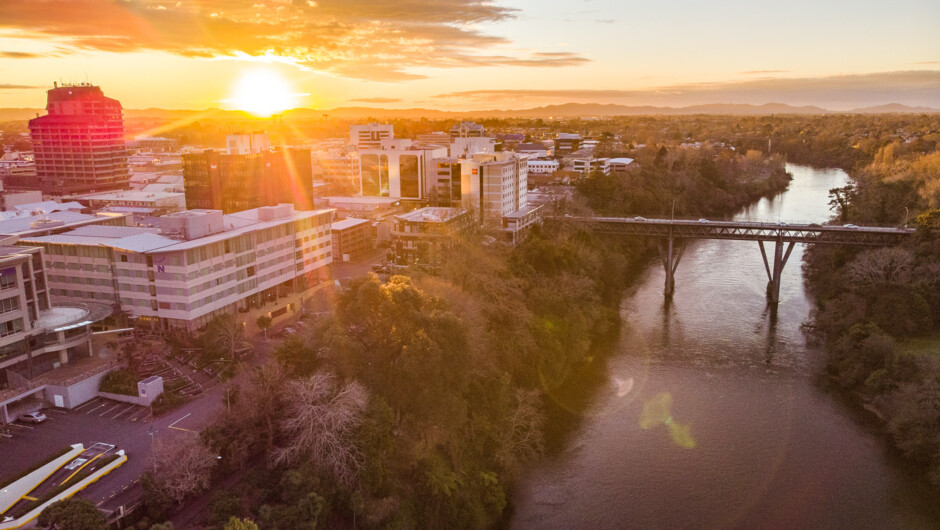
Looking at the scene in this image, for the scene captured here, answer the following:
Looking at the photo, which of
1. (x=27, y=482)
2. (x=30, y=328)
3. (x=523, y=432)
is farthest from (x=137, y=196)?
(x=523, y=432)

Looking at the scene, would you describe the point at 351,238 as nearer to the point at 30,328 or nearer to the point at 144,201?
the point at 144,201

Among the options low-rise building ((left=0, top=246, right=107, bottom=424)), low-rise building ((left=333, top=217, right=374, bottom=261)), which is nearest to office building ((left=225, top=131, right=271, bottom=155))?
low-rise building ((left=333, top=217, right=374, bottom=261))

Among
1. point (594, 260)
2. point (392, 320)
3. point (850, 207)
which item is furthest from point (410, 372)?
point (850, 207)

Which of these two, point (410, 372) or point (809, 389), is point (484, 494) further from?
point (809, 389)

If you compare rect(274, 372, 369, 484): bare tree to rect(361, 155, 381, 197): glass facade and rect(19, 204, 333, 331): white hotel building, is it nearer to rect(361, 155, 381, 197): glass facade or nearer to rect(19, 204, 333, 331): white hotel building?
rect(19, 204, 333, 331): white hotel building

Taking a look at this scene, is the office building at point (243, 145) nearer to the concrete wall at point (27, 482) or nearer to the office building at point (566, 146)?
the concrete wall at point (27, 482)

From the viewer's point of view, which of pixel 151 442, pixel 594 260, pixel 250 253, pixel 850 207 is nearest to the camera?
pixel 151 442
